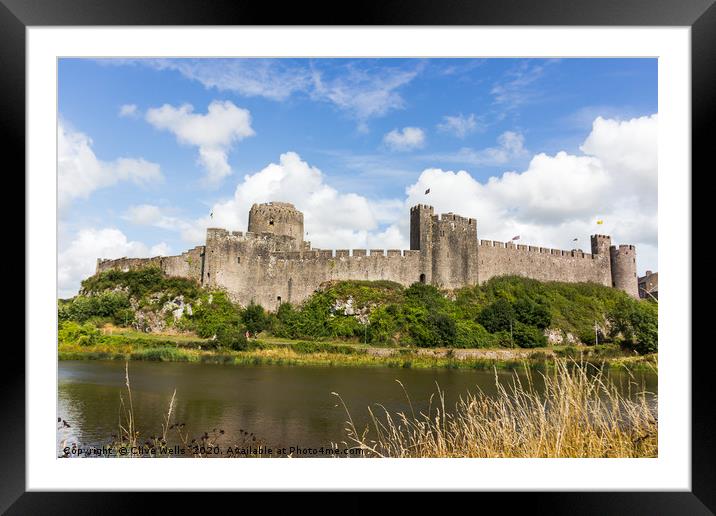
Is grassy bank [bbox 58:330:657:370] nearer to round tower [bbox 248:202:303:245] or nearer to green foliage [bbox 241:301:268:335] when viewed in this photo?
green foliage [bbox 241:301:268:335]

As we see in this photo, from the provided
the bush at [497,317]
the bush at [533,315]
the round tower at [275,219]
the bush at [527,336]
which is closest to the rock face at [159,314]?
the round tower at [275,219]

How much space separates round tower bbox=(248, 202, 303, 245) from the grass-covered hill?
189 inches

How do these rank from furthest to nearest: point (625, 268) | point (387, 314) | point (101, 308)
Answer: point (625, 268) < point (101, 308) < point (387, 314)

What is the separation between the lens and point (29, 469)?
2.70 metres

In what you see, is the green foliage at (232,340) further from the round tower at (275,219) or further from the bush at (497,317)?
the bush at (497,317)

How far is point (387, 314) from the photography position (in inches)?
821

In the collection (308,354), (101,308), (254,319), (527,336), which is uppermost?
(101,308)

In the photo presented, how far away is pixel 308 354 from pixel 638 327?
12683 mm

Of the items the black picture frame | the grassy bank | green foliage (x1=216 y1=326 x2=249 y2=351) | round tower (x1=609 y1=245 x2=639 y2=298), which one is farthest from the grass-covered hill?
the black picture frame

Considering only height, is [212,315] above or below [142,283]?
below

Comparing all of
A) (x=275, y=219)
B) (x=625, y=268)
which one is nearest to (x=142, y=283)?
(x=275, y=219)

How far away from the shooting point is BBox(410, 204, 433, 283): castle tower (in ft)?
76.1

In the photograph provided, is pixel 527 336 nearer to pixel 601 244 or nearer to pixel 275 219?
pixel 601 244
